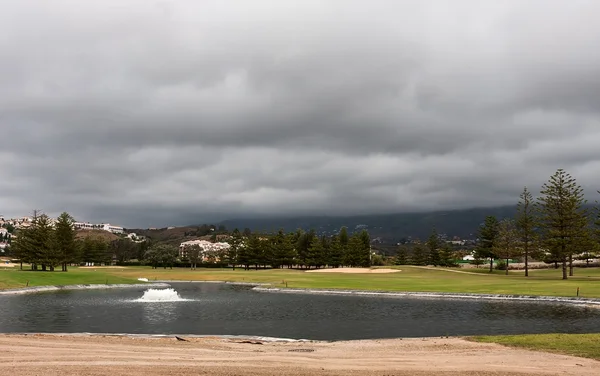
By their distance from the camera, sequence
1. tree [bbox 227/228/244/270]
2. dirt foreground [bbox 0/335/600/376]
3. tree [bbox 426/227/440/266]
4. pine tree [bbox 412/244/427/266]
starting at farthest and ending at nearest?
pine tree [bbox 412/244/427/266] → tree [bbox 426/227/440/266] → tree [bbox 227/228/244/270] → dirt foreground [bbox 0/335/600/376]

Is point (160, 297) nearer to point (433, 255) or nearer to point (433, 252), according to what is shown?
point (433, 255)

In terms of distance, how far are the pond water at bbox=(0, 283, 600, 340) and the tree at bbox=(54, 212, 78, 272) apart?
53.3 meters

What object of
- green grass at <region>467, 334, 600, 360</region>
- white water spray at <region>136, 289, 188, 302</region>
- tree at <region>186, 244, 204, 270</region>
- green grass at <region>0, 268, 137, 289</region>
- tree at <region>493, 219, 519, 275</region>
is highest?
tree at <region>493, 219, 519, 275</region>

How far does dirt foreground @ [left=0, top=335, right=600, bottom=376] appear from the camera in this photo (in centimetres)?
1650

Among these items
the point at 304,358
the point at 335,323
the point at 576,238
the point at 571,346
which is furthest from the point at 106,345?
the point at 576,238

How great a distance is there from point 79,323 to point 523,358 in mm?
30372

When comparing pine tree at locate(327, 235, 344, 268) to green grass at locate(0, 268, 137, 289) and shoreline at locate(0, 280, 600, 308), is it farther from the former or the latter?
shoreline at locate(0, 280, 600, 308)

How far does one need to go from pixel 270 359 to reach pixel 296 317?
2126 cm

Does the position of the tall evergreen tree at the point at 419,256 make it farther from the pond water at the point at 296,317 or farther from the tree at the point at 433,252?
the pond water at the point at 296,317

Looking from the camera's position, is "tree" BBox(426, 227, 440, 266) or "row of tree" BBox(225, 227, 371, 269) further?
"tree" BBox(426, 227, 440, 266)

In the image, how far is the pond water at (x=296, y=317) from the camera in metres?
32.8

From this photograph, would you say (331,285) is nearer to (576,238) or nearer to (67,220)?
(576,238)

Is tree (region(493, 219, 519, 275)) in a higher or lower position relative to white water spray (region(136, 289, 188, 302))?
higher

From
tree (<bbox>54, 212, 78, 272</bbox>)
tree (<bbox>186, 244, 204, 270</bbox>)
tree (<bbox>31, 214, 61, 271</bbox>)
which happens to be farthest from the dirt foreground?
tree (<bbox>186, 244, 204, 270</bbox>)
